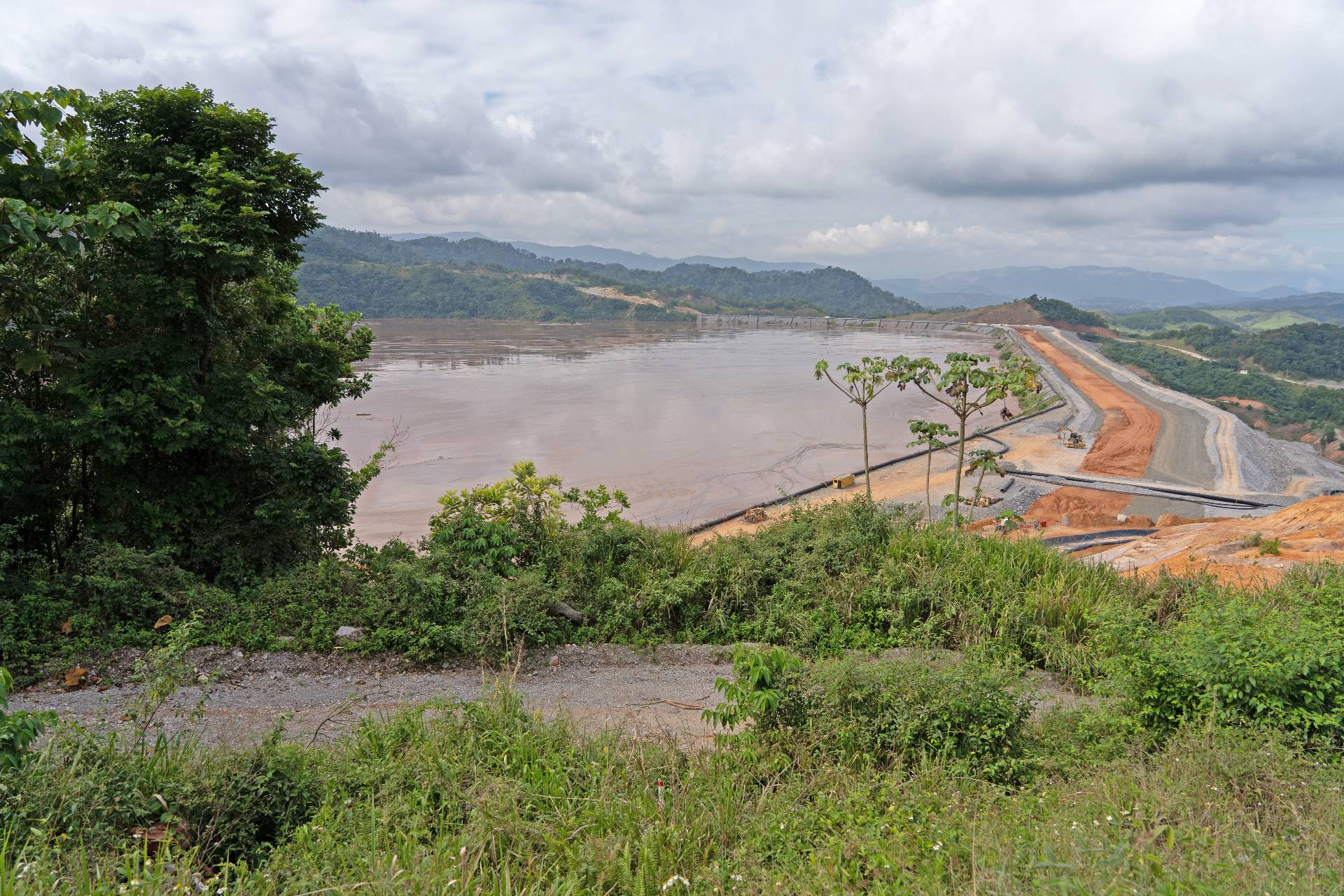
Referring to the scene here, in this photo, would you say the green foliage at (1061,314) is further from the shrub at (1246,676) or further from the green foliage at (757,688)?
the green foliage at (757,688)

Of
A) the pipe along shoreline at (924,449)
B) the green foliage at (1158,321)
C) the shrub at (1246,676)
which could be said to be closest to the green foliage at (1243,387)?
the pipe along shoreline at (924,449)

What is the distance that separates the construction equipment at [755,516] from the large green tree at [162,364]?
554 inches

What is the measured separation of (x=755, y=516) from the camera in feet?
71.1

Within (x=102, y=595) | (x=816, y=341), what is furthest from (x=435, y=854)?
(x=816, y=341)

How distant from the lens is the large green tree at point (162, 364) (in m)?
7.39

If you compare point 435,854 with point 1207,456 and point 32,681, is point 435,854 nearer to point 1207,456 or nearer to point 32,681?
point 32,681

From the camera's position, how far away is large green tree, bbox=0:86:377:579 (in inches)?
291

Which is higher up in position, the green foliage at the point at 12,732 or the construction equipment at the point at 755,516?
the green foliage at the point at 12,732

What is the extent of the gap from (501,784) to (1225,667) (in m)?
4.49

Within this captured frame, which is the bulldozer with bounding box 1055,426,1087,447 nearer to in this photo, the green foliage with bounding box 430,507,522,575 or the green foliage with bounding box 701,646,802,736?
the green foliage with bounding box 430,507,522,575

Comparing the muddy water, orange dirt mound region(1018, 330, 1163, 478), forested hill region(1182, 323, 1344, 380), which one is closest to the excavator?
orange dirt mound region(1018, 330, 1163, 478)

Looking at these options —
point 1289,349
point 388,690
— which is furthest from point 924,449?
point 1289,349

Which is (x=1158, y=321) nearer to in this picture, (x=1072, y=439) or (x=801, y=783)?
(x=1072, y=439)

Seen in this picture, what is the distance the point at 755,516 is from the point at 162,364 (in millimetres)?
16259
